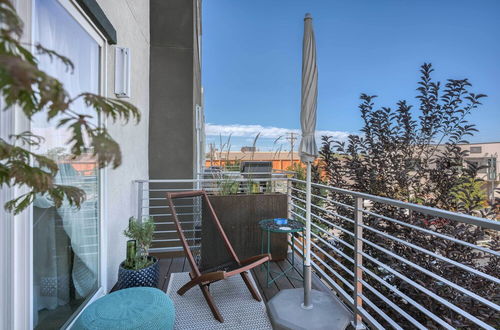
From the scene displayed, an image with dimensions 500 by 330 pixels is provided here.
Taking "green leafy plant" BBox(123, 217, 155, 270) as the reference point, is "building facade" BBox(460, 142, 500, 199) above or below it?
above

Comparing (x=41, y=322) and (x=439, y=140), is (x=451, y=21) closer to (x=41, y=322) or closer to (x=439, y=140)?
(x=439, y=140)

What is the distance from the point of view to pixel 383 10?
10.2 metres

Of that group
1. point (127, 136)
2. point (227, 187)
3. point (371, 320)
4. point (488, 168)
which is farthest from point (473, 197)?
point (127, 136)

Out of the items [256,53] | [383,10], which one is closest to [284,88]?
[256,53]

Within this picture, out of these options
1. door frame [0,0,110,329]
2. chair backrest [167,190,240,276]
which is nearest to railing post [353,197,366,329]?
chair backrest [167,190,240,276]

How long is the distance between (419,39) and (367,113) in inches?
346

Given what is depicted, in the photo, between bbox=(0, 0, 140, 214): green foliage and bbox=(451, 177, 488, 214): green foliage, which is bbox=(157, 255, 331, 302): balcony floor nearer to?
bbox=(451, 177, 488, 214): green foliage

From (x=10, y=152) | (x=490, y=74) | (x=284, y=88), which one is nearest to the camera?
(x=10, y=152)

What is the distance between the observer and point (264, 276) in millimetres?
3180

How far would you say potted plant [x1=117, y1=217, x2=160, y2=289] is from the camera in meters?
2.42

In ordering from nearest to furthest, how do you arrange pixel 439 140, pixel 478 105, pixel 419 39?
pixel 478 105, pixel 439 140, pixel 419 39

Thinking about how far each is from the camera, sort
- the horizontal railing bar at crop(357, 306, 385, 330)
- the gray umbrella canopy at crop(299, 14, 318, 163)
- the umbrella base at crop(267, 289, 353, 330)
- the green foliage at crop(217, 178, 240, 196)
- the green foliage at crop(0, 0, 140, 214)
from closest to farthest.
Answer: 1. the green foliage at crop(0, 0, 140, 214)
2. the horizontal railing bar at crop(357, 306, 385, 330)
3. the umbrella base at crop(267, 289, 353, 330)
4. the gray umbrella canopy at crop(299, 14, 318, 163)
5. the green foliage at crop(217, 178, 240, 196)

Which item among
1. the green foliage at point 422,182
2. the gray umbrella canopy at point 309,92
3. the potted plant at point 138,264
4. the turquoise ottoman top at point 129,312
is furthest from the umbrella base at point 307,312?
the gray umbrella canopy at point 309,92

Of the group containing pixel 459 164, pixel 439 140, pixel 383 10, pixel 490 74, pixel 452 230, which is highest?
pixel 383 10
